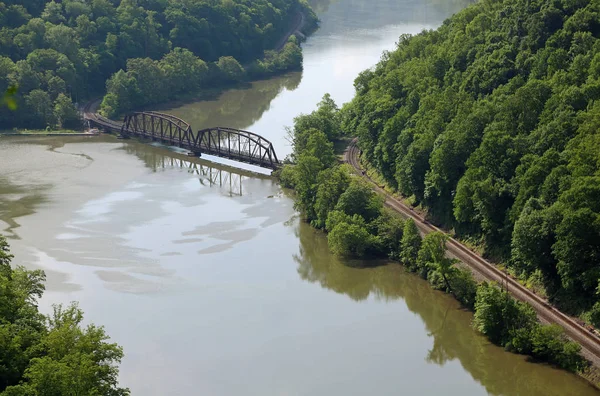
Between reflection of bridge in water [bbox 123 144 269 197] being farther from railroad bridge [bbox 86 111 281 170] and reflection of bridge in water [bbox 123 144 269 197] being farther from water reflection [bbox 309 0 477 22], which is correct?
water reflection [bbox 309 0 477 22]

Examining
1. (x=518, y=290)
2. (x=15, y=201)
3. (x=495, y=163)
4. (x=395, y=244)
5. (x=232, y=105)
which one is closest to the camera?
(x=518, y=290)

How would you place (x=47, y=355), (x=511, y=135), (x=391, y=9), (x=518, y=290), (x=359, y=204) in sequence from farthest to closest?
(x=391, y=9), (x=359, y=204), (x=511, y=135), (x=518, y=290), (x=47, y=355)

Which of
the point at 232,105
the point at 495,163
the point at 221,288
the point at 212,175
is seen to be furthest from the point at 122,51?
the point at 495,163

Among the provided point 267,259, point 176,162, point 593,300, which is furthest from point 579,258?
point 176,162

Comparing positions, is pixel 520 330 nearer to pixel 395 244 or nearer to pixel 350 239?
pixel 395 244

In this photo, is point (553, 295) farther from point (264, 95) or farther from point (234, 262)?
point (264, 95)

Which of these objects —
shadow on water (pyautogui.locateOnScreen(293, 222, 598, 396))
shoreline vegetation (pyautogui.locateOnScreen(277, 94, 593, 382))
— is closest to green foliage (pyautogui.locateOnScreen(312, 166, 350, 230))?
shoreline vegetation (pyautogui.locateOnScreen(277, 94, 593, 382))

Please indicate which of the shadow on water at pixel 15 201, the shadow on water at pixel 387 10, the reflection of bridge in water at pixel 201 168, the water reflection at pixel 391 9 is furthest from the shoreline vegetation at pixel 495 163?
the water reflection at pixel 391 9
